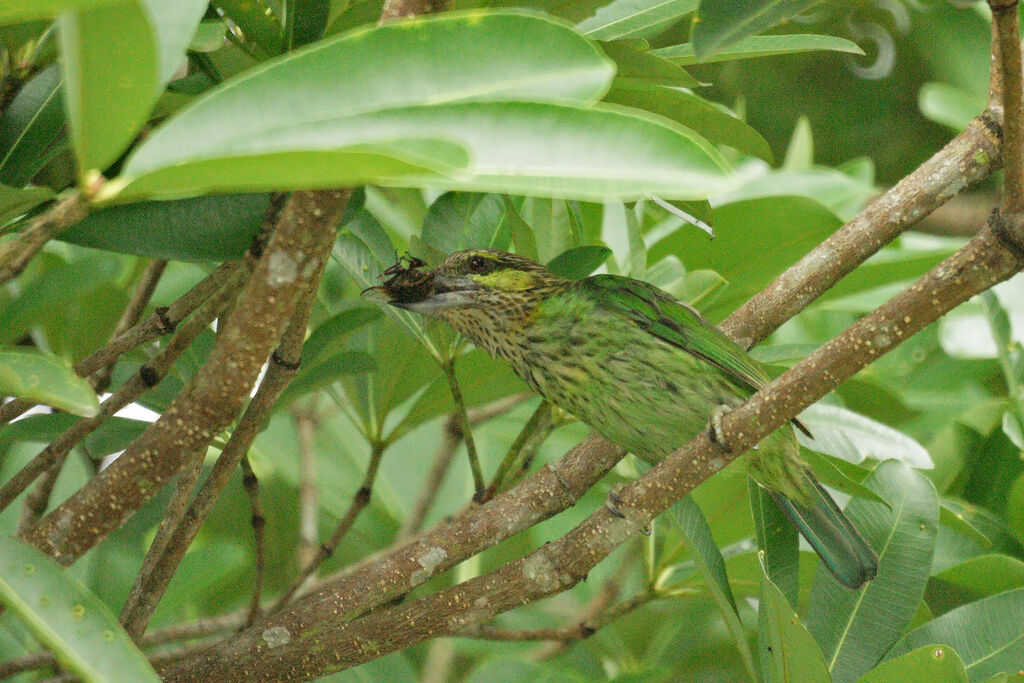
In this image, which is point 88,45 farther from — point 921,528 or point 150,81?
point 921,528

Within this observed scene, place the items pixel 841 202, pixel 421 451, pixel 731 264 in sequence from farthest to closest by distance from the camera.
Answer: pixel 421 451 < pixel 841 202 < pixel 731 264

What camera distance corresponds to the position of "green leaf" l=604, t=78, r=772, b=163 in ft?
4.91

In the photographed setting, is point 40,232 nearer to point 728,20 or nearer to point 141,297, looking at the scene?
point 728,20

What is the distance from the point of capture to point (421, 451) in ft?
10.7

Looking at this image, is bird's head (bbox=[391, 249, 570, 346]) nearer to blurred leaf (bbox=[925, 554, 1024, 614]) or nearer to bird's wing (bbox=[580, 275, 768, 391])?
bird's wing (bbox=[580, 275, 768, 391])

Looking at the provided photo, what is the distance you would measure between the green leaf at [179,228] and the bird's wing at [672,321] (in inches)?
32.6

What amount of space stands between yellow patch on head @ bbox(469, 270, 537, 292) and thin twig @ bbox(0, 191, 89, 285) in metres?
1.16

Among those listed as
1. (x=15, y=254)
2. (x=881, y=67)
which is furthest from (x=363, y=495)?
(x=881, y=67)

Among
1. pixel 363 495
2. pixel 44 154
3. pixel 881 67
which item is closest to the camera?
pixel 44 154

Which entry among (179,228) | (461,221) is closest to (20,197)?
(179,228)

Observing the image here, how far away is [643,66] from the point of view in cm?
144

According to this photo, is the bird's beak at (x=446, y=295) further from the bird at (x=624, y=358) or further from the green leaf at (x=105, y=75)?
the green leaf at (x=105, y=75)

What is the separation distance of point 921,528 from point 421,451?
→ 72.5 inches

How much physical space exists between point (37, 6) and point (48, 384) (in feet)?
1.32
